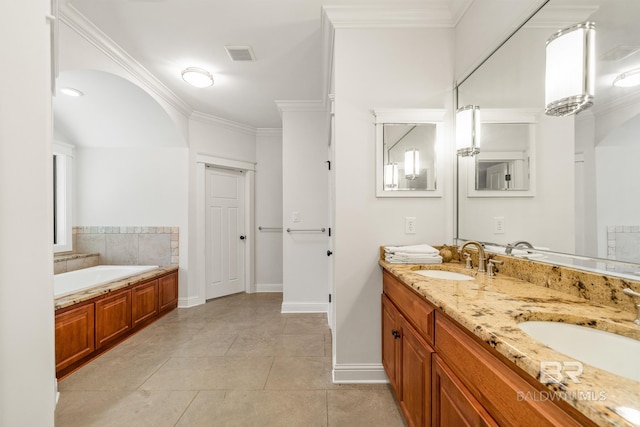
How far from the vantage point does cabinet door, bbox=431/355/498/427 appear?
74 cm

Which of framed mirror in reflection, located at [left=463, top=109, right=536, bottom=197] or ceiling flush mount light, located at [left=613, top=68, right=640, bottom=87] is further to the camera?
framed mirror in reflection, located at [left=463, top=109, right=536, bottom=197]

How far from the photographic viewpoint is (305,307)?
3.22 metres

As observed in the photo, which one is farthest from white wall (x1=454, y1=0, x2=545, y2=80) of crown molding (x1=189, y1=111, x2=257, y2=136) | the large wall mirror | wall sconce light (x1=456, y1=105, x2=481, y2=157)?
crown molding (x1=189, y1=111, x2=257, y2=136)

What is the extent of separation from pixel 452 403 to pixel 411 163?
4.76ft

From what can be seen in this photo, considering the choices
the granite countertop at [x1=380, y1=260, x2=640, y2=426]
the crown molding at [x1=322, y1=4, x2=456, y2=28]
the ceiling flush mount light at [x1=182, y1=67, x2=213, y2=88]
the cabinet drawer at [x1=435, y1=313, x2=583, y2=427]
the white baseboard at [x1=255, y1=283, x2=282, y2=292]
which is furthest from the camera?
the white baseboard at [x1=255, y1=283, x2=282, y2=292]

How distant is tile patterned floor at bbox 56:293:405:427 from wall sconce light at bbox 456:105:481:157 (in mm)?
1711

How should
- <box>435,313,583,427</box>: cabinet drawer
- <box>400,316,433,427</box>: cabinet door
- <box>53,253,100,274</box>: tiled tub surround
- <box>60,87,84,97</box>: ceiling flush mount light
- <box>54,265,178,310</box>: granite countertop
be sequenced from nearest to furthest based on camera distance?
<box>435,313,583,427</box>: cabinet drawer, <box>400,316,433,427</box>: cabinet door, <box>54,265,178,310</box>: granite countertop, <box>60,87,84,97</box>: ceiling flush mount light, <box>53,253,100,274</box>: tiled tub surround

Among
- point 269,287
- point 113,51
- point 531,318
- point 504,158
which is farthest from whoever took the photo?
point 269,287

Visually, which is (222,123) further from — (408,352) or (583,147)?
(583,147)

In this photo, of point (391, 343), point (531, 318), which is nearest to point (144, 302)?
point (391, 343)

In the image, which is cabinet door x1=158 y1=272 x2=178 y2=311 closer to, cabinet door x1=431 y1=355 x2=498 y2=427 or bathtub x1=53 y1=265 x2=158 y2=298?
bathtub x1=53 y1=265 x2=158 y2=298

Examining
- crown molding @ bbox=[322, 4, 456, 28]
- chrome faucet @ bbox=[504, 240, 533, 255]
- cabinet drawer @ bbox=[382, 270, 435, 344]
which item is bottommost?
cabinet drawer @ bbox=[382, 270, 435, 344]

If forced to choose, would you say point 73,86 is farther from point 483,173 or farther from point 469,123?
point 483,173

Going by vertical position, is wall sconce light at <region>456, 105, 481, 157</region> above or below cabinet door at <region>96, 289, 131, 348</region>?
above
